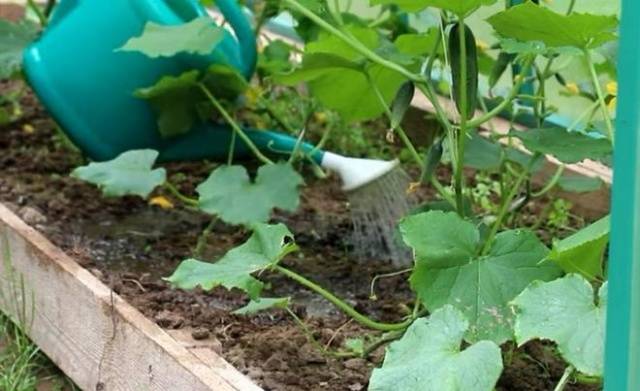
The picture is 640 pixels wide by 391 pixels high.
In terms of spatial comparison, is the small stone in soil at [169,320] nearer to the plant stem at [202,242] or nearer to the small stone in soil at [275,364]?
→ the small stone in soil at [275,364]

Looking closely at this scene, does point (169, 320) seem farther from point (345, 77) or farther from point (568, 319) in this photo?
point (568, 319)

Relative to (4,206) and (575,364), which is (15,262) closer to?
(4,206)

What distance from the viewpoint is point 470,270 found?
5.51 feet

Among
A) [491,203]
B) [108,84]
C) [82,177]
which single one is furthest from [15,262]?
[491,203]

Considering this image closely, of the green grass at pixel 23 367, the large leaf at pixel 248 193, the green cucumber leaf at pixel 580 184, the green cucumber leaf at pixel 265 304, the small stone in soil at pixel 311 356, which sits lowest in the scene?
the green grass at pixel 23 367

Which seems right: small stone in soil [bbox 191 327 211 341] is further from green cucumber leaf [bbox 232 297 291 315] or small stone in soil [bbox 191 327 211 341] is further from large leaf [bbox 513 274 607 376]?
large leaf [bbox 513 274 607 376]

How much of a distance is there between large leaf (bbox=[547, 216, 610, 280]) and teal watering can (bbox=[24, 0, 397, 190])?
0.91 meters

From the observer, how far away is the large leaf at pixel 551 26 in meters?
1.58

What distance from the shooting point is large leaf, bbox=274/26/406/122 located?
204 centimetres

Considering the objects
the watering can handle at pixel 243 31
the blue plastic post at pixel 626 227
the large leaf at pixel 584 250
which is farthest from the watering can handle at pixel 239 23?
the blue plastic post at pixel 626 227

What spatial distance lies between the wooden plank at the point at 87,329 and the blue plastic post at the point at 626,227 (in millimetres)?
643

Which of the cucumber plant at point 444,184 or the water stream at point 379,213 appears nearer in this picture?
the cucumber plant at point 444,184

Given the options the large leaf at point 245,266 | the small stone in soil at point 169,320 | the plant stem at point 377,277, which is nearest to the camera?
the large leaf at point 245,266

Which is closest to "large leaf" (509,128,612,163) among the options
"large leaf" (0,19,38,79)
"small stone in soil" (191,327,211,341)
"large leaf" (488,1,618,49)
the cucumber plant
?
the cucumber plant
